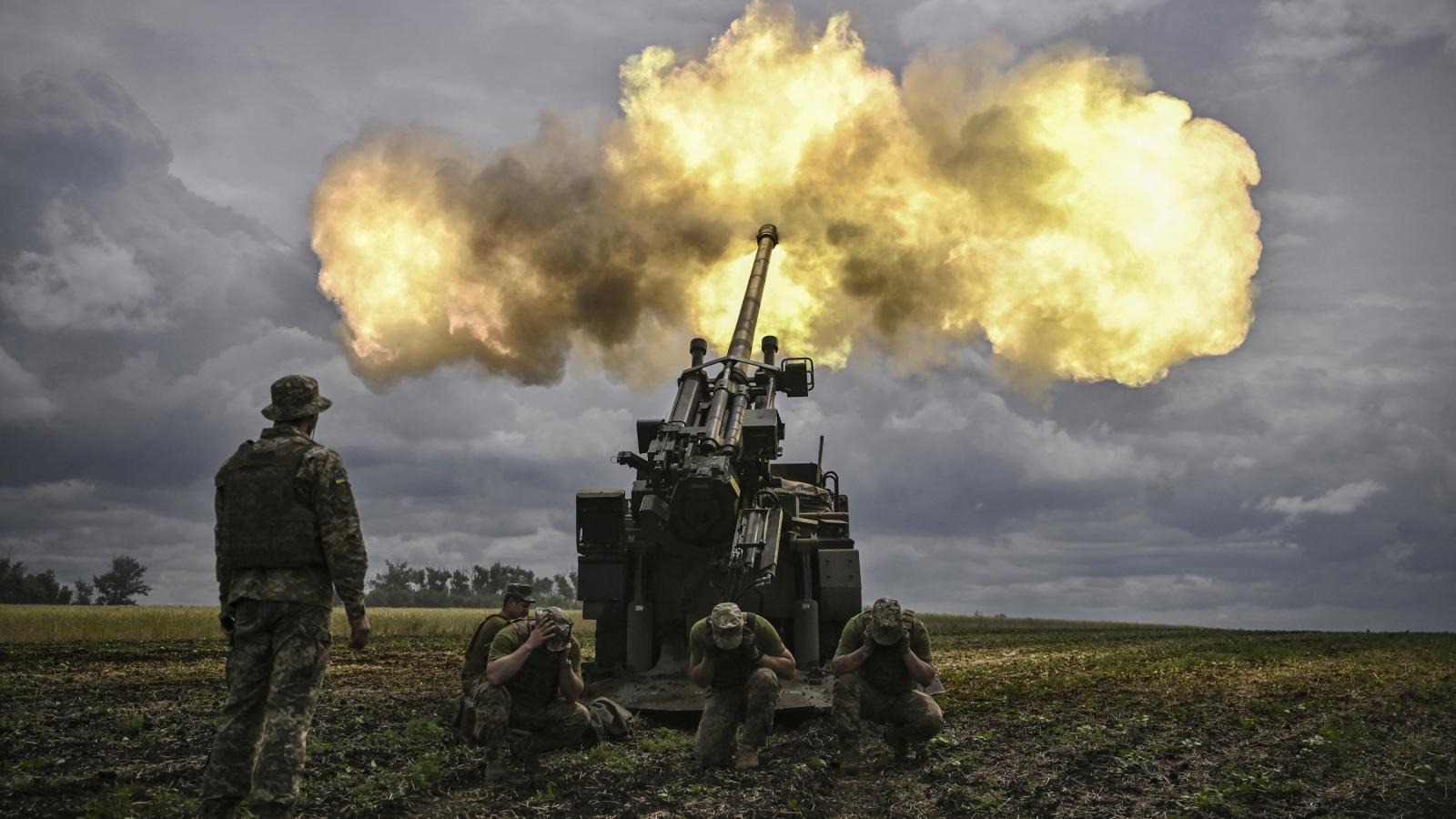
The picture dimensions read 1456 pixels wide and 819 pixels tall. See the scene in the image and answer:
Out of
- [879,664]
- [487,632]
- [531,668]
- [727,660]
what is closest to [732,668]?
[727,660]

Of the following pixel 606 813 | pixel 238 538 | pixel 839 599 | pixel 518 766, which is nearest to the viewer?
pixel 238 538

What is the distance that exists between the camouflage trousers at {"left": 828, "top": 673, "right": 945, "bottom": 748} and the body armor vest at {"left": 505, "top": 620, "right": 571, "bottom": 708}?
242 centimetres

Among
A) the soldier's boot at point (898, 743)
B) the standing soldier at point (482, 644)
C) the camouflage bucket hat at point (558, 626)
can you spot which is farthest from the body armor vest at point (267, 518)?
the soldier's boot at point (898, 743)

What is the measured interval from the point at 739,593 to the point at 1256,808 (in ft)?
19.9

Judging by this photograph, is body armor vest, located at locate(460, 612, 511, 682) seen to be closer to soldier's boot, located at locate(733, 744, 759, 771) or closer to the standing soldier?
the standing soldier

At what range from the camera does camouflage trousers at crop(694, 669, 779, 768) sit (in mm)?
8891

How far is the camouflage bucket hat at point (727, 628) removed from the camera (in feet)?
29.5

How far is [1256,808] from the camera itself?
24.7 feet

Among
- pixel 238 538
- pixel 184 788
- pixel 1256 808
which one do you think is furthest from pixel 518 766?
pixel 1256 808

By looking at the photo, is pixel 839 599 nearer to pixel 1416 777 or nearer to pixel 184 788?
pixel 1416 777

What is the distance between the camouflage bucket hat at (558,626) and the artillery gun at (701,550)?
3.63 meters

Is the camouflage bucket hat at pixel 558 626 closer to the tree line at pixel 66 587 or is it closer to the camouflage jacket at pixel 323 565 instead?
the camouflage jacket at pixel 323 565

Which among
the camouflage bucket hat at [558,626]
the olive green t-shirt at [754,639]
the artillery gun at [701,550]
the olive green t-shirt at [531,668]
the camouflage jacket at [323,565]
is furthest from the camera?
the artillery gun at [701,550]

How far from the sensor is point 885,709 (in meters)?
9.34
